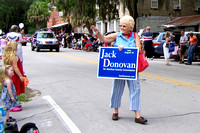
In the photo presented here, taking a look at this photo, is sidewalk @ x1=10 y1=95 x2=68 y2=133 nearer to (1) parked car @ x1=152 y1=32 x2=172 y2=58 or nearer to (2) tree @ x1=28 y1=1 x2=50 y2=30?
(1) parked car @ x1=152 y1=32 x2=172 y2=58

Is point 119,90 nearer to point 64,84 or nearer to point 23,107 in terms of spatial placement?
point 23,107

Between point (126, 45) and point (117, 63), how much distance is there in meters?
0.35

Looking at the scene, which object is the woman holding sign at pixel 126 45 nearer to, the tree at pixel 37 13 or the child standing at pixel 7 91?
the child standing at pixel 7 91

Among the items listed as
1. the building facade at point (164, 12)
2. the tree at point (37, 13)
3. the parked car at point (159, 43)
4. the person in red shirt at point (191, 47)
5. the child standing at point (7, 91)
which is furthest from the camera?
the tree at point (37, 13)

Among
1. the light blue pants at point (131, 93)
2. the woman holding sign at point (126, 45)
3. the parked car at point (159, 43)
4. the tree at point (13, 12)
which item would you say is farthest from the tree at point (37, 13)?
the light blue pants at point (131, 93)

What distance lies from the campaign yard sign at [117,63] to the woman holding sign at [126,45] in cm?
12

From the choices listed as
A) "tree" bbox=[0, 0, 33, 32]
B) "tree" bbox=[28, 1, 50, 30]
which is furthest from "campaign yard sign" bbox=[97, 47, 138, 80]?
"tree" bbox=[0, 0, 33, 32]

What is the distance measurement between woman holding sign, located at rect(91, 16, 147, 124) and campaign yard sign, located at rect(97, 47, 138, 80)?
12 cm

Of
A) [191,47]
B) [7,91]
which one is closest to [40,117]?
[7,91]

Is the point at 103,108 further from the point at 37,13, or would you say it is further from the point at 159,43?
the point at 37,13

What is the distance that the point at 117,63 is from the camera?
17.6ft

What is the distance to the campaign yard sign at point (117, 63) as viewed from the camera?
17.3ft

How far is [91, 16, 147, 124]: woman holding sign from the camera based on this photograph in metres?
5.24

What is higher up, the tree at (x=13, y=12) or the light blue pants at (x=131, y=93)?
the tree at (x=13, y=12)
